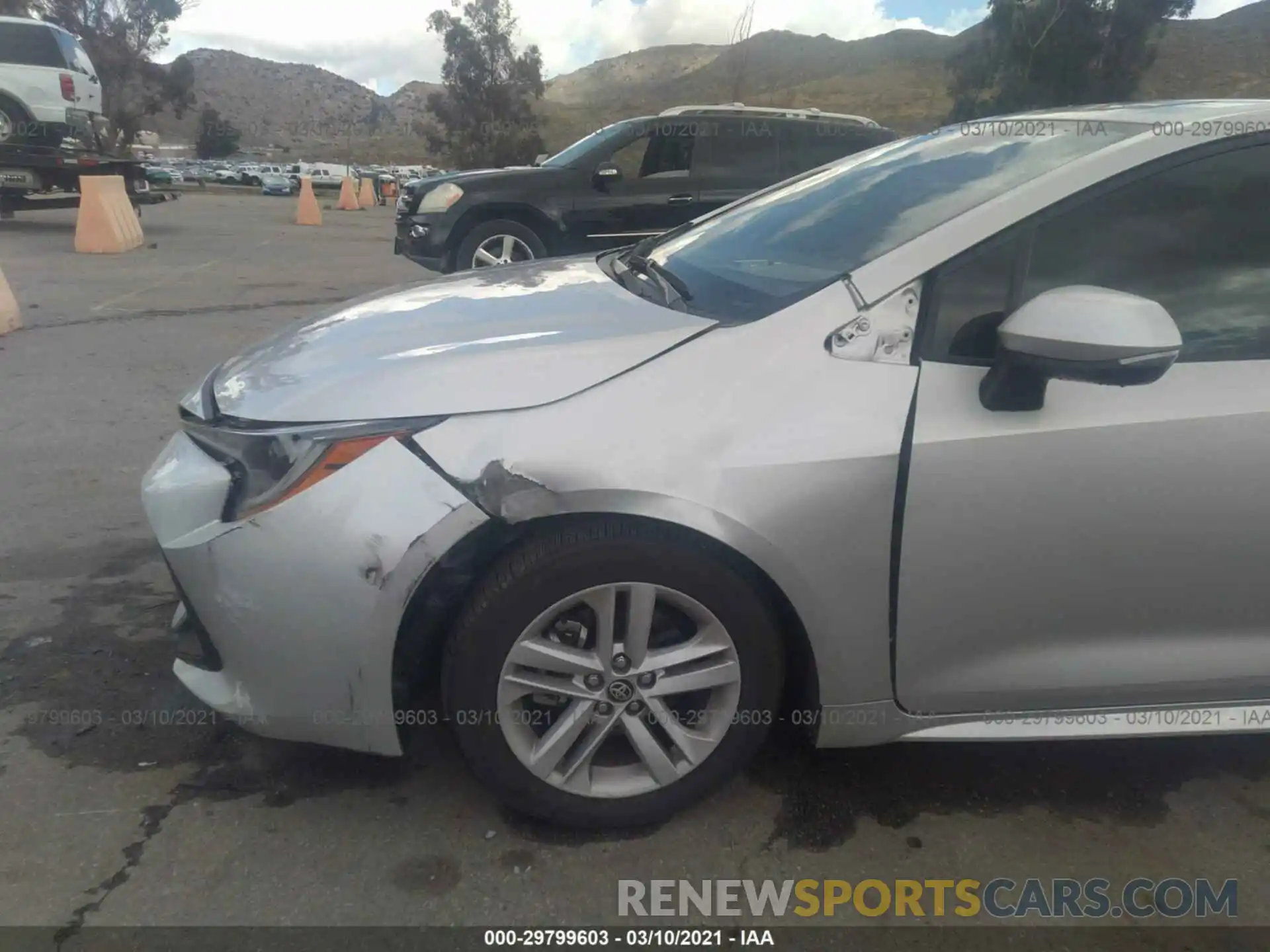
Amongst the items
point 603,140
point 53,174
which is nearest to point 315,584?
point 603,140

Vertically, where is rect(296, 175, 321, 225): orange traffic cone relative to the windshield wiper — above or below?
below

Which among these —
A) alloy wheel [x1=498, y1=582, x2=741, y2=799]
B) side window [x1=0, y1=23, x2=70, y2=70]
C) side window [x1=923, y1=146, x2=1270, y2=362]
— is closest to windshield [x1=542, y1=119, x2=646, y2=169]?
side window [x1=923, y1=146, x2=1270, y2=362]

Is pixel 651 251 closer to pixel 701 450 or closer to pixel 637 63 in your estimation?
pixel 701 450

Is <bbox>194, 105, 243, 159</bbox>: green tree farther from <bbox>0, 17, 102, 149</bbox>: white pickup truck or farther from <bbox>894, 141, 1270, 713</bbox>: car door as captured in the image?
<bbox>894, 141, 1270, 713</bbox>: car door

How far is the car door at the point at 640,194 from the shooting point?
28.0 ft

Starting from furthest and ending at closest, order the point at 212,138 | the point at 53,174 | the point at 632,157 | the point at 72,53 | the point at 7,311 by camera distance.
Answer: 1. the point at 212,138
2. the point at 72,53
3. the point at 53,174
4. the point at 632,157
5. the point at 7,311

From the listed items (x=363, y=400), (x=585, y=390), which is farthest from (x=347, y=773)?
(x=585, y=390)

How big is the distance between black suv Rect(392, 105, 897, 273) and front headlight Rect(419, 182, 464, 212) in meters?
0.01

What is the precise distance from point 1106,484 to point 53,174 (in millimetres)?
15144

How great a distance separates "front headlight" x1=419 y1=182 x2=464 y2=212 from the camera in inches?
332

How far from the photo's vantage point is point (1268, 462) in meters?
2.04

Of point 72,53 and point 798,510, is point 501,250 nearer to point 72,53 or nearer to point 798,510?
point 798,510

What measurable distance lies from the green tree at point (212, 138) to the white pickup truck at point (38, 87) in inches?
3015

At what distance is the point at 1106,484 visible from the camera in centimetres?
202
